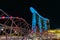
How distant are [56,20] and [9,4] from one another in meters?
2.27

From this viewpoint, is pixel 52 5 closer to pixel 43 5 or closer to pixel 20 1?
pixel 43 5

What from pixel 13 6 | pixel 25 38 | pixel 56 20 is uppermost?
pixel 13 6

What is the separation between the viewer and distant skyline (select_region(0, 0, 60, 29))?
10.3 m

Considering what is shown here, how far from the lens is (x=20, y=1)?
1101 cm

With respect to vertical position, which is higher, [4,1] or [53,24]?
[4,1]

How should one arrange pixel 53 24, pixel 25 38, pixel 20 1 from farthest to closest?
pixel 20 1 < pixel 53 24 < pixel 25 38

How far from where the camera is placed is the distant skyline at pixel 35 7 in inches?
A: 407

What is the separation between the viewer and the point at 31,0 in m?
11.1

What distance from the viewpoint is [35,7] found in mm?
10742

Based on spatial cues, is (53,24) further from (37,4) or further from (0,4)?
(0,4)

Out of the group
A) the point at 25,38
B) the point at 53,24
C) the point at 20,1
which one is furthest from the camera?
the point at 20,1

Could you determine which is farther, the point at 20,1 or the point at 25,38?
the point at 20,1

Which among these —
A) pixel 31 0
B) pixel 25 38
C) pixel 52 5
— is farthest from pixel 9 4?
pixel 25 38

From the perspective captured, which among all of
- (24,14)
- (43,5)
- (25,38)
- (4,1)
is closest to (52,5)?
(43,5)
